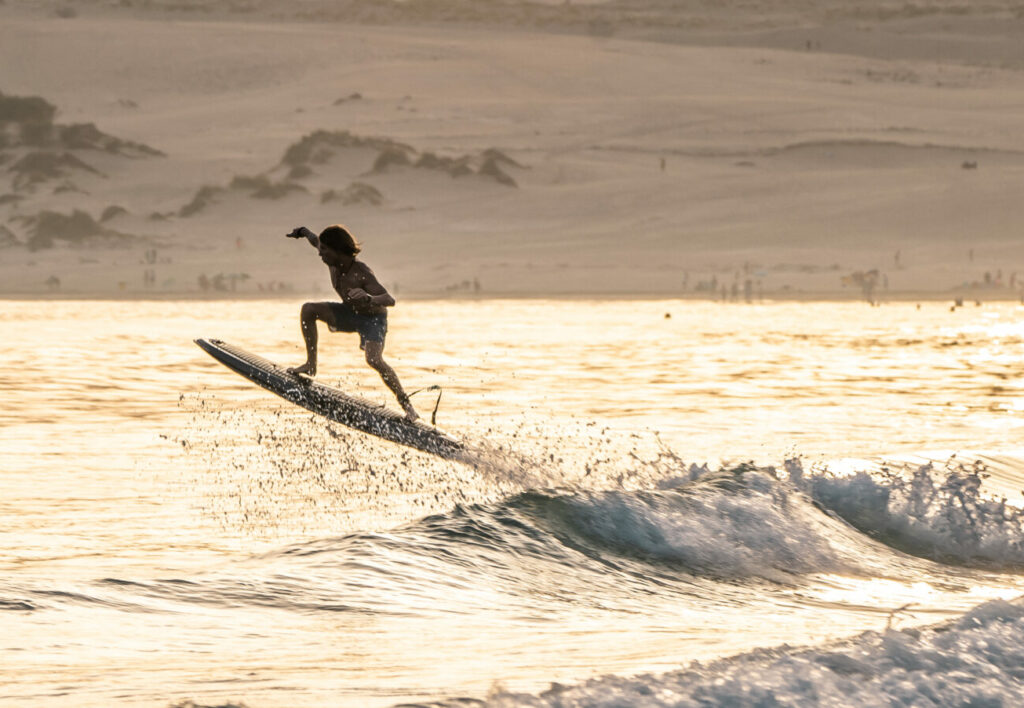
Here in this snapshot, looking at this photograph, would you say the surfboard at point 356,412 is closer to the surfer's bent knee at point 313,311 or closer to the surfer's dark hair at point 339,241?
the surfer's bent knee at point 313,311

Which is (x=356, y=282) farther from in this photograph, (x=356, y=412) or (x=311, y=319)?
(x=356, y=412)

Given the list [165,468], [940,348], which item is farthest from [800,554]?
[940,348]

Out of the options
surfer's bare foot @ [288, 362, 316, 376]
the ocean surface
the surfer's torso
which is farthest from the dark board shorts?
the ocean surface

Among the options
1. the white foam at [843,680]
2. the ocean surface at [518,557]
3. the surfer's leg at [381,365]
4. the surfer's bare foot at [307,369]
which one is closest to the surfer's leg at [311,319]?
the surfer's bare foot at [307,369]

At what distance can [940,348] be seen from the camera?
5981cm

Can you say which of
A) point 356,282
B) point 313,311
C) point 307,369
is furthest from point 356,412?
point 356,282

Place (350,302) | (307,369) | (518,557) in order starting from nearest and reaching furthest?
1. (518,557)
2. (350,302)
3. (307,369)

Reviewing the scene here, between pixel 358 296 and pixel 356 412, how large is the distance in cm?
228

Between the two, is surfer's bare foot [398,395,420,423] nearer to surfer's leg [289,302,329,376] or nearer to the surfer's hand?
surfer's leg [289,302,329,376]

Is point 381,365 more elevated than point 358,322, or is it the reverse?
point 358,322

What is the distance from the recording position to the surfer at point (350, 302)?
1454cm

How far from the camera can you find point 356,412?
1647cm

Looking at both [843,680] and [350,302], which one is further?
[350,302]

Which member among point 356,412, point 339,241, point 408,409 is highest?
point 339,241
